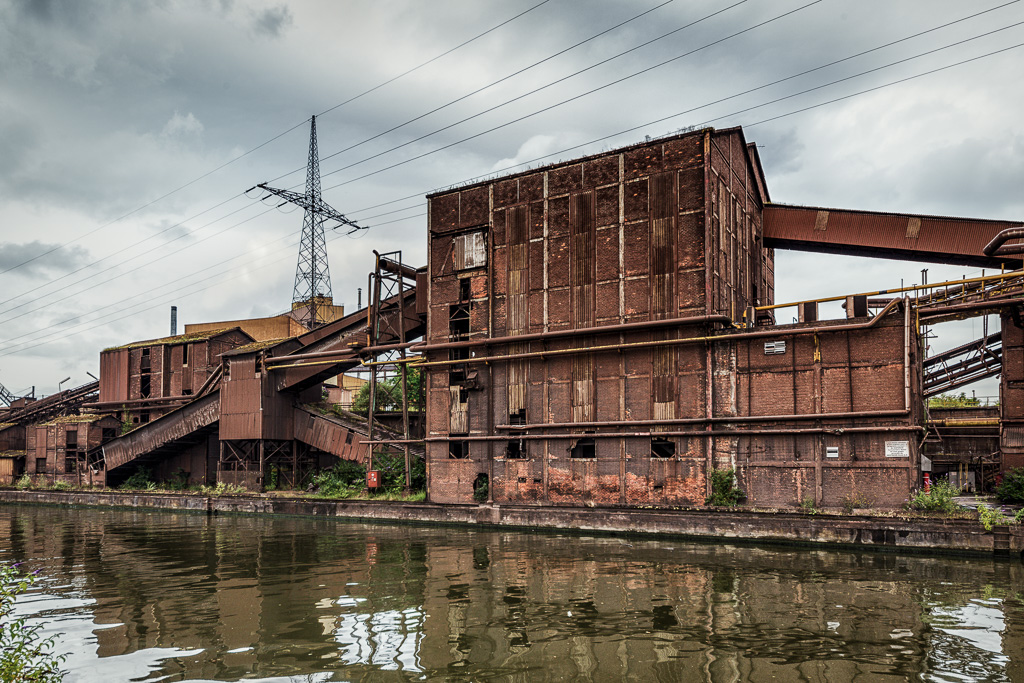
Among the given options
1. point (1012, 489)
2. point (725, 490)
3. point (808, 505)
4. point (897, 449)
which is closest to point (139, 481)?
point (725, 490)

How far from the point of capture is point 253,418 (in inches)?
1240

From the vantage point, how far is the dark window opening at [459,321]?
26.2 meters

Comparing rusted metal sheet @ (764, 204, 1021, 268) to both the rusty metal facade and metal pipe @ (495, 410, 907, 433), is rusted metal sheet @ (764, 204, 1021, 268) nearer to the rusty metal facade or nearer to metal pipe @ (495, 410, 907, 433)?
the rusty metal facade

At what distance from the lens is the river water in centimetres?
845

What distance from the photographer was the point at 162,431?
35.0 m

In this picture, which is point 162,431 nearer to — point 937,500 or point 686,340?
point 686,340

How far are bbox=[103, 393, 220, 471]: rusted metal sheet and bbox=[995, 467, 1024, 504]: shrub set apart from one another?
101 ft

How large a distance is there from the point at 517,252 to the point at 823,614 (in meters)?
16.6

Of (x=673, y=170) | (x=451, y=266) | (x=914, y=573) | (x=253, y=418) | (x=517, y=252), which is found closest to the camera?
(x=914, y=573)

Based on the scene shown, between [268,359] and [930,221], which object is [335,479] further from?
[930,221]

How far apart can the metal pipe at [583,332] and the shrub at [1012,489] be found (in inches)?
359

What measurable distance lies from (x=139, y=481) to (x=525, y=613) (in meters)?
32.1

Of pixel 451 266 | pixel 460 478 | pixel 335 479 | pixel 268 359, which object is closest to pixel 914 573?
pixel 460 478

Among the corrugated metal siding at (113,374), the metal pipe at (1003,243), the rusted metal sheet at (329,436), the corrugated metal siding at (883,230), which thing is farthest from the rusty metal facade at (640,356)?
the corrugated metal siding at (113,374)
